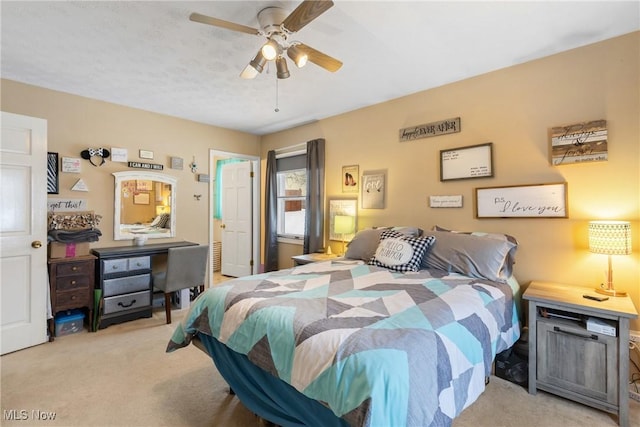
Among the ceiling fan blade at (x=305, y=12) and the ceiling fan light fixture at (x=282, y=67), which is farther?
the ceiling fan light fixture at (x=282, y=67)

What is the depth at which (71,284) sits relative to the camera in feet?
9.79

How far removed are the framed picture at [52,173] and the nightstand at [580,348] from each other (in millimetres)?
4528

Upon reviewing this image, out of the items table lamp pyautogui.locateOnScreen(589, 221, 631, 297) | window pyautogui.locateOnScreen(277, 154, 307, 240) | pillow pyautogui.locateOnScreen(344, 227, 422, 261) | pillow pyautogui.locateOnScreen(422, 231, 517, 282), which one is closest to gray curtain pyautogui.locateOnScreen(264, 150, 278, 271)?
window pyautogui.locateOnScreen(277, 154, 307, 240)

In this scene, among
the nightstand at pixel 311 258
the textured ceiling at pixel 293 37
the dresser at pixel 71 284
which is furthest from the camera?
the nightstand at pixel 311 258

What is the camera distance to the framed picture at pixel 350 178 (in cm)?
378

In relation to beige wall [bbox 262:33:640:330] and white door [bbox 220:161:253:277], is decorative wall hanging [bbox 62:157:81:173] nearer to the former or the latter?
white door [bbox 220:161:253:277]

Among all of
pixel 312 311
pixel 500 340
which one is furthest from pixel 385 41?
pixel 500 340

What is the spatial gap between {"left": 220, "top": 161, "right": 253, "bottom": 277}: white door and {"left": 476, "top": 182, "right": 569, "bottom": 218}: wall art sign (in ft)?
12.0

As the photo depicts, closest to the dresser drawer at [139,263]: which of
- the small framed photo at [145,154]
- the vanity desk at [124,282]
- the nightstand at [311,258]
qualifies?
the vanity desk at [124,282]

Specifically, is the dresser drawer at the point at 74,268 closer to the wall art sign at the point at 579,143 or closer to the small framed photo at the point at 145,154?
the small framed photo at the point at 145,154

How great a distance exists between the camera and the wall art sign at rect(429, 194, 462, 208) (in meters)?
2.93

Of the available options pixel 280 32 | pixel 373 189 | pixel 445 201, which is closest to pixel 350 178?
pixel 373 189

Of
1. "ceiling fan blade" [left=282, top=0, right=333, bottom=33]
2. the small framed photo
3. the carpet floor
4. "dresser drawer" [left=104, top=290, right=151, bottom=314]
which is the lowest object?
the carpet floor

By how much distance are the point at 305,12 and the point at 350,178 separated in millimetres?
2374
